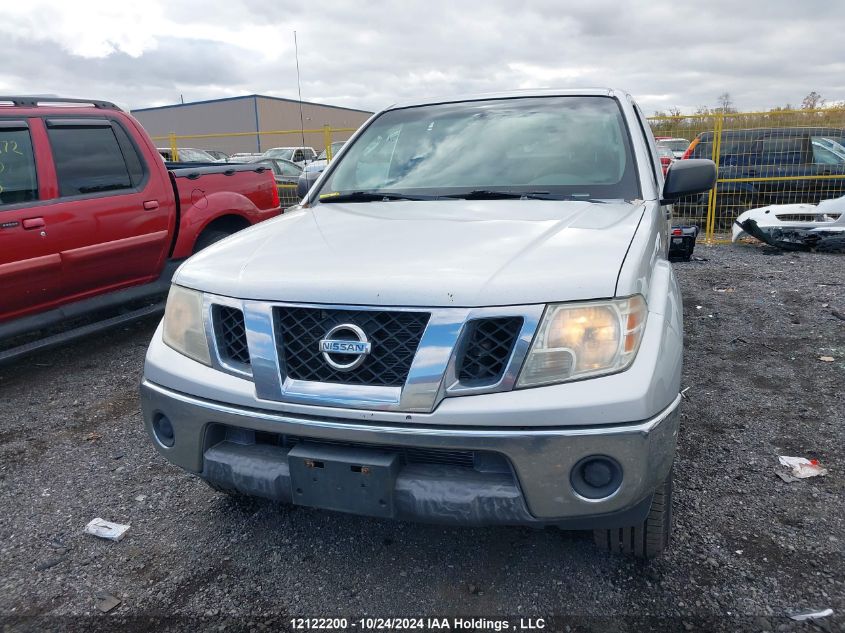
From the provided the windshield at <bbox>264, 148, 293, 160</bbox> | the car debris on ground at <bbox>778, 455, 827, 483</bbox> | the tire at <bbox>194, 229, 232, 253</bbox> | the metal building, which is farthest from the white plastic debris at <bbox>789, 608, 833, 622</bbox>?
the metal building

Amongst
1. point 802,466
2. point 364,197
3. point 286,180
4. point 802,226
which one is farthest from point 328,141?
point 802,466

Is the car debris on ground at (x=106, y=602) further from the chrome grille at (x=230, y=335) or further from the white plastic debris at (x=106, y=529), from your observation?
the chrome grille at (x=230, y=335)

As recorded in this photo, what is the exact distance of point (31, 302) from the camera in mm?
4363

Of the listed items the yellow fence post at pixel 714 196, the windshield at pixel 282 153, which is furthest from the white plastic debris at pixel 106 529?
the windshield at pixel 282 153

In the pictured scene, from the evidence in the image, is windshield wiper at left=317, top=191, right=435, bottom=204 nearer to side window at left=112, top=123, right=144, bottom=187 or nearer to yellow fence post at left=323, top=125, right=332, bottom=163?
side window at left=112, top=123, right=144, bottom=187

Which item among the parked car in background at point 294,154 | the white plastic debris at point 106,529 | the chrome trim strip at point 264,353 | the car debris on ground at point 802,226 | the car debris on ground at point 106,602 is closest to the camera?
the chrome trim strip at point 264,353

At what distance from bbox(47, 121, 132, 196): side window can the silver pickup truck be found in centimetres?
281

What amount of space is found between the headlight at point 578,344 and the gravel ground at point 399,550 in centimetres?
90

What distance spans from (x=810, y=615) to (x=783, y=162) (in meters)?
9.01

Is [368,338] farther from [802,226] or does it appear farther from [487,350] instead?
[802,226]

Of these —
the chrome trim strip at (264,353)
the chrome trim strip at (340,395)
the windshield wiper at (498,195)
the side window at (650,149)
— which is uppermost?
the side window at (650,149)

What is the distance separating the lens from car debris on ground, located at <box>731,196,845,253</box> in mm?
8430

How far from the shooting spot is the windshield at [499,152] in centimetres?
296

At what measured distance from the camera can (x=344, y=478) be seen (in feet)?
6.42
